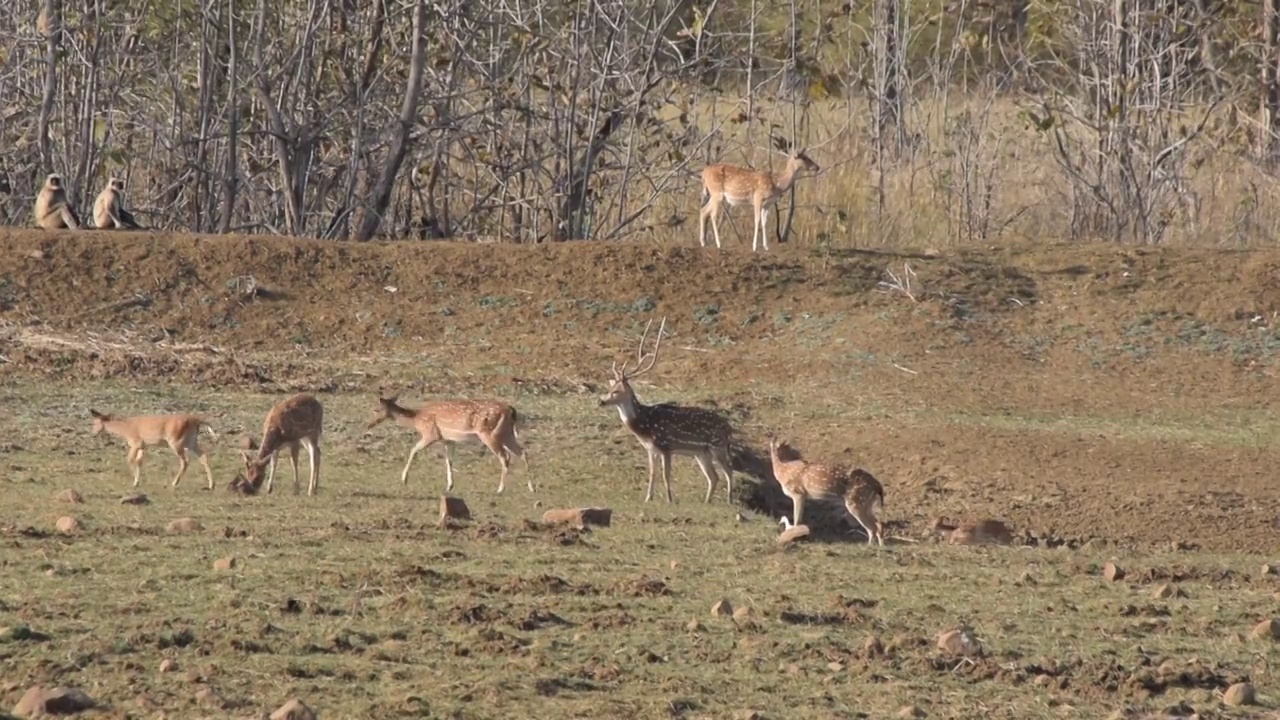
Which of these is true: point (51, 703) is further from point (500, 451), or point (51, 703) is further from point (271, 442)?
point (500, 451)

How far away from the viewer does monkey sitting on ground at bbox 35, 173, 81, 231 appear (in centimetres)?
1881

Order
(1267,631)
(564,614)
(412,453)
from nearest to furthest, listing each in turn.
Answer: (564,614) < (1267,631) < (412,453)

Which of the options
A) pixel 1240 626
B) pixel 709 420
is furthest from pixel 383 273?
pixel 1240 626

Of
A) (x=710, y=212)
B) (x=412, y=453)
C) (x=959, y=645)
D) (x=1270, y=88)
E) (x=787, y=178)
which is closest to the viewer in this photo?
(x=959, y=645)

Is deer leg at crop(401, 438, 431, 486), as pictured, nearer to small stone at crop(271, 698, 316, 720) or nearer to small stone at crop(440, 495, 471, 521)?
small stone at crop(440, 495, 471, 521)

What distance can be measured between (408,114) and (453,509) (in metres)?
9.08

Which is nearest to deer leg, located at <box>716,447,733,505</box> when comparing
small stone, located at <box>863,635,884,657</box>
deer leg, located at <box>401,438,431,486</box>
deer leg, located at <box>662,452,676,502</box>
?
deer leg, located at <box>662,452,676,502</box>

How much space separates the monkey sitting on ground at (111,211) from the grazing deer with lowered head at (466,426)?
6.42 m

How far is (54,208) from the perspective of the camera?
1889 cm

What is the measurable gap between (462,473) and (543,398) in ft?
7.48

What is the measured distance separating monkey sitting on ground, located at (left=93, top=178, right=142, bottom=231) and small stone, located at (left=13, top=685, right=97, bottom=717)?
12363mm

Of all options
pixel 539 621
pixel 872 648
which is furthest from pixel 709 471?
pixel 872 648

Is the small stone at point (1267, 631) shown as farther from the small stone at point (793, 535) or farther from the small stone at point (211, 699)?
the small stone at point (211, 699)

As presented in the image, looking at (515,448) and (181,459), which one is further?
(515,448)
